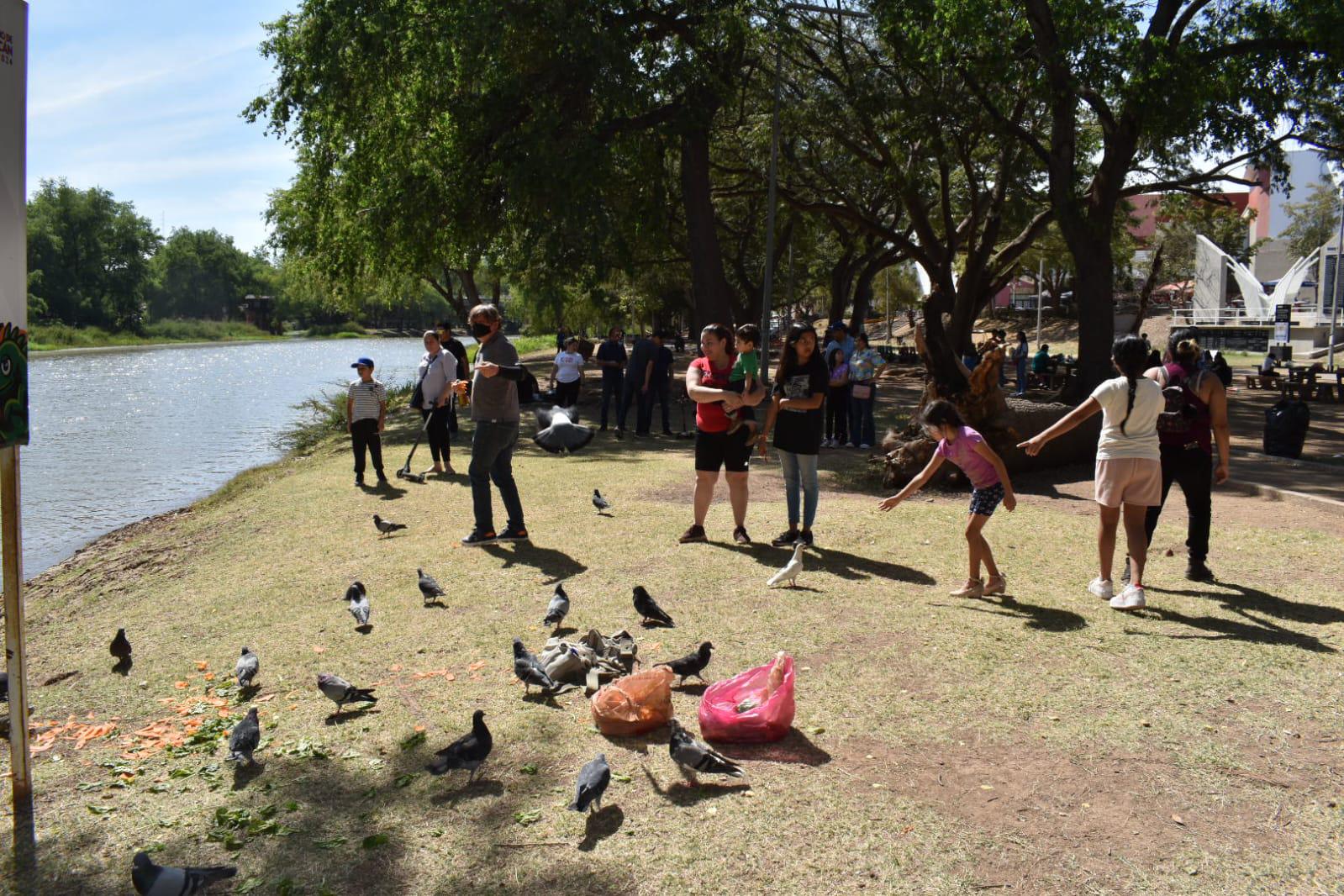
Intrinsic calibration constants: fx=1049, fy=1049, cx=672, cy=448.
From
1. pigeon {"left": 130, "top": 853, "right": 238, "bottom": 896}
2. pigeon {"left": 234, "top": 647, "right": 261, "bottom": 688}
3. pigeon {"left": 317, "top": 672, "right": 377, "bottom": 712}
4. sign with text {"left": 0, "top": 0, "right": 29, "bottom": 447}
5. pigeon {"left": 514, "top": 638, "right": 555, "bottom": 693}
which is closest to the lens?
pigeon {"left": 130, "top": 853, "right": 238, "bottom": 896}

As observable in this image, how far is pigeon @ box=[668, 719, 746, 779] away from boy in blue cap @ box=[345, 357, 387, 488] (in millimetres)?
9317

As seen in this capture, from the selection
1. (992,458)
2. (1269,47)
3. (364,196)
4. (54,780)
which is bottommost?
(54,780)

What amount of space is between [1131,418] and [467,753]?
4.80 metres

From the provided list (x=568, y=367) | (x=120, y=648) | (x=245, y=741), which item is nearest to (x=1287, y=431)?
(x=568, y=367)

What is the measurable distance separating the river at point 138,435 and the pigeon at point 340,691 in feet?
29.2

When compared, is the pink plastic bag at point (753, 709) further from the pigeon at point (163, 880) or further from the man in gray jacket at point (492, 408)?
the man in gray jacket at point (492, 408)

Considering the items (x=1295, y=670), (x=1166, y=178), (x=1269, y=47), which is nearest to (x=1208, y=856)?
(x=1295, y=670)

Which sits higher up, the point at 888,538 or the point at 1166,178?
the point at 1166,178

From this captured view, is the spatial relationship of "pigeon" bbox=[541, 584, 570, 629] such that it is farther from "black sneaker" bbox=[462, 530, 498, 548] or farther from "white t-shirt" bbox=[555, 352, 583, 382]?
"white t-shirt" bbox=[555, 352, 583, 382]

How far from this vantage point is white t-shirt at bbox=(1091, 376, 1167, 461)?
6.89 meters

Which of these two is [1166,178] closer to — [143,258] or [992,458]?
[992,458]

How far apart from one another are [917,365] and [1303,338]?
2501 centimetres

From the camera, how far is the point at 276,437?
26031mm

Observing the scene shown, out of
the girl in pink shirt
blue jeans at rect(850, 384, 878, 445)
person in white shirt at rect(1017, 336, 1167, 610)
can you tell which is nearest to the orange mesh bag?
the girl in pink shirt
